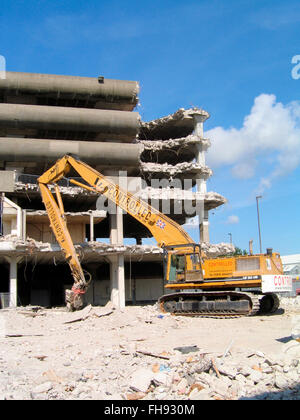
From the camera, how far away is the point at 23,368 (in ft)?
35.3

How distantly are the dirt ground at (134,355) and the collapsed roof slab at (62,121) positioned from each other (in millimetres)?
17869

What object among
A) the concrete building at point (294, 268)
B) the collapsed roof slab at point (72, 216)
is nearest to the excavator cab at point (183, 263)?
the collapsed roof slab at point (72, 216)

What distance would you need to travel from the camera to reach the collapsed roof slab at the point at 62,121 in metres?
33.1

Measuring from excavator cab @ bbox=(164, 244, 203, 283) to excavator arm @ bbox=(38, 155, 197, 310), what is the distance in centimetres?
5

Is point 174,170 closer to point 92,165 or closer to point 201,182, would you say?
point 201,182

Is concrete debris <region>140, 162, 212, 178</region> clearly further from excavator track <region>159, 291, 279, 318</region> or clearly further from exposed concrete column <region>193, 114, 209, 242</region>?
excavator track <region>159, 291, 279, 318</region>

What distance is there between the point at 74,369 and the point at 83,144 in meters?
25.6

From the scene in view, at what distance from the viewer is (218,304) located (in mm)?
20359

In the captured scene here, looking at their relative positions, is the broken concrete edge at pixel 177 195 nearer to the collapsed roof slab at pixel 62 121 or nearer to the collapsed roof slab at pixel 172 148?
the collapsed roof slab at pixel 172 148

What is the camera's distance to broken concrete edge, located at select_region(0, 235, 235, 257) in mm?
29422

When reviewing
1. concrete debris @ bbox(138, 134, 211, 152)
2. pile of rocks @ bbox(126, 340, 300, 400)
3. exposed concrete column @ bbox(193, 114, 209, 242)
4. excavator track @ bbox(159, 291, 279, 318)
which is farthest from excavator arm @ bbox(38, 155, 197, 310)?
exposed concrete column @ bbox(193, 114, 209, 242)

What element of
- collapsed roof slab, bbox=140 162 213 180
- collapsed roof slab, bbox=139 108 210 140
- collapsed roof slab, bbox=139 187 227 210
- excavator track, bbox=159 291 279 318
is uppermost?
collapsed roof slab, bbox=139 108 210 140
